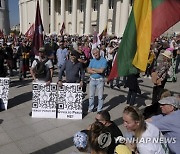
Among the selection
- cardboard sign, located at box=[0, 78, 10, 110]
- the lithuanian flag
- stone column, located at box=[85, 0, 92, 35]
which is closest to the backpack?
cardboard sign, located at box=[0, 78, 10, 110]

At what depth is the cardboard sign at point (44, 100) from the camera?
6.56 m

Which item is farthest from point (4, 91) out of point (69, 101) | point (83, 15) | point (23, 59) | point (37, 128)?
point (83, 15)

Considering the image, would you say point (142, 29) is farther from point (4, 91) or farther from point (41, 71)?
point (4, 91)

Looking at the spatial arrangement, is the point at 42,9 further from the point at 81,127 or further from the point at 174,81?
the point at 81,127

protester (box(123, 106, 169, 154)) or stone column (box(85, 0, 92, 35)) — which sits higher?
stone column (box(85, 0, 92, 35))

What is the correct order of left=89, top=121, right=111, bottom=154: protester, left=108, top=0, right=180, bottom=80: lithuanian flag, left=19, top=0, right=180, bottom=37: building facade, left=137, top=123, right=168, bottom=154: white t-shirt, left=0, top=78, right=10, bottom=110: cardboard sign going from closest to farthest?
left=89, top=121, right=111, bottom=154: protester, left=137, top=123, right=168, bottom=154: white t-shirt, left=108, top=0, right=180, bottom=80: lithuanian flag, left=0, top=78, right=10, bottom=110: cardboard sign, left=19, top=0, right=180, bottom=37: building facade

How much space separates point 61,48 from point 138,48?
7.80 metres

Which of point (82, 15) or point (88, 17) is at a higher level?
point (82, 15)

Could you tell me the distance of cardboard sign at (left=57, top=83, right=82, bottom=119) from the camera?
21.4ft

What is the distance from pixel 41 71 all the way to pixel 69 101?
44.2 inches

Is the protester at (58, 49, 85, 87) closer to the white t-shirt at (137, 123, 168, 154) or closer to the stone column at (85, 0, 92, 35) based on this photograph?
the white t-shirt at (137, 123, 168, 154)

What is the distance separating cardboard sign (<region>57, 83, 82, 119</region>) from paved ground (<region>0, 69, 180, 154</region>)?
0.68ft

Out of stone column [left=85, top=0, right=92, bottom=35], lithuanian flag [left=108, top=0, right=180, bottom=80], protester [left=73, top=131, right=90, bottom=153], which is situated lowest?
protester [left=73, top=131, right=90, bottom=153]

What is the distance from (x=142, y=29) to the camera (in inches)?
149
